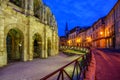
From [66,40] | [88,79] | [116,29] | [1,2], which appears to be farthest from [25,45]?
[66,40]

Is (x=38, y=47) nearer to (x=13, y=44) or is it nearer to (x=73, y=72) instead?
(x=13, y=44)

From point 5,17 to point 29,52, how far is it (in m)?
5.05

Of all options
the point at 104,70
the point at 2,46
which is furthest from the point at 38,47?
the point at 104,70

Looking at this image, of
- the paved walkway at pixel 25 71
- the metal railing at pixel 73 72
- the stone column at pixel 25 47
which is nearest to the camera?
the metal railing at pixel 73 72

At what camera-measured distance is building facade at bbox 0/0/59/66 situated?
1225 cm

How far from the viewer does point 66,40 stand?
8925cm

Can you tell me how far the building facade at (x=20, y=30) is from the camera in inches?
482

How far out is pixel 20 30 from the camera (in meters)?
15.1

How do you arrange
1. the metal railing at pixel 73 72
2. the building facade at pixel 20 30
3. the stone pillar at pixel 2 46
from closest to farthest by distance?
1. the metal railing at pixel 73 72
2. the stone pillar at pixel 2 46
3. the building facade at pixel 20 30

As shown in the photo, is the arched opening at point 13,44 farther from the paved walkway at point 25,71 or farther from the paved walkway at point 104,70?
the paved walkway at point 104,70

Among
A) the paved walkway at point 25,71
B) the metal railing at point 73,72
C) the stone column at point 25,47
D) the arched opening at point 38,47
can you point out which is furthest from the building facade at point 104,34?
the metal railing at point 73,72

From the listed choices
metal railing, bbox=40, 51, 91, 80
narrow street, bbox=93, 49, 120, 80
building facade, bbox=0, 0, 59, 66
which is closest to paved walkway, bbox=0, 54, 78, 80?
building facade, bbox=0, 0, 59, 66

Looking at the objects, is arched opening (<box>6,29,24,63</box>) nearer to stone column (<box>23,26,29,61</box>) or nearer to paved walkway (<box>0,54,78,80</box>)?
stone column (<box>23,26,29,61</box>)

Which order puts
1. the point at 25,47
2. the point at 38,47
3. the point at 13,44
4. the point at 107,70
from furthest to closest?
the point at 38,47 < the point at 13,44 < the point at 25,47 < the point at 107,70
